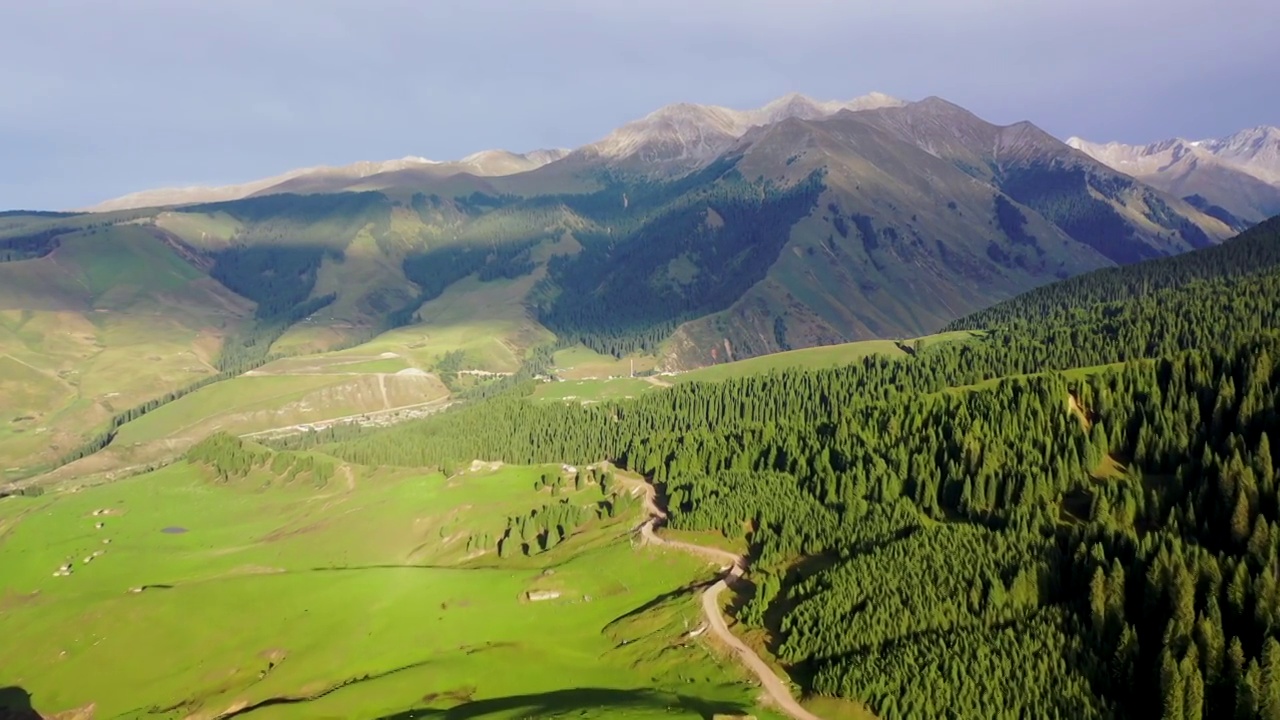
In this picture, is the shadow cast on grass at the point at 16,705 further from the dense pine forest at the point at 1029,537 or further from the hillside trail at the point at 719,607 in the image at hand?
the dense pine forest at the point at 1029,537

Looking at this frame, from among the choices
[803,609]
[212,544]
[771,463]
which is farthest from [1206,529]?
[212,544]

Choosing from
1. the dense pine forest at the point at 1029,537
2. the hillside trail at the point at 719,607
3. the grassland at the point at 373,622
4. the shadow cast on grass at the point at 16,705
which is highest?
the dense pine forest at the point at 1029,537

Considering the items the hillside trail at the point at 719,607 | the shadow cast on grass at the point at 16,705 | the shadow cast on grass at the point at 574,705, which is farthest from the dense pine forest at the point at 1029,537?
the shadow cast on grass at the point at 16,705

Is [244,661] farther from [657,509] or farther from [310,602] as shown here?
[657,509]

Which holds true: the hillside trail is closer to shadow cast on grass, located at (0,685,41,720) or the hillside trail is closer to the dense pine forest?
the dense pine forest

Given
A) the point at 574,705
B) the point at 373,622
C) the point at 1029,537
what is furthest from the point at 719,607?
the point at 373,622
